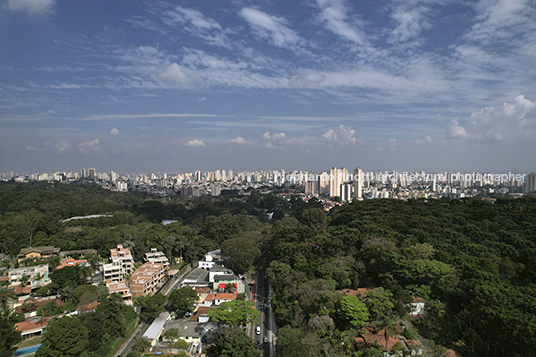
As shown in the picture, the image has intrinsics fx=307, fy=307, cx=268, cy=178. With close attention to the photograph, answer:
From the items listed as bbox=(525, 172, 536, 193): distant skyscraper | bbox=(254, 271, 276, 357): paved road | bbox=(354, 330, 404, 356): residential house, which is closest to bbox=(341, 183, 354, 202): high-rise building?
bbox=(525, 172, 536, 193): distant skyscraper

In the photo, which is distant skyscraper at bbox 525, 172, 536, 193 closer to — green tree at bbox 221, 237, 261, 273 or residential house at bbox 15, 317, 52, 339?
green tree at bbox 221, 237, 261, 273

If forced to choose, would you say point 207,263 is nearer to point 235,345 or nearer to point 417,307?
point 235,345

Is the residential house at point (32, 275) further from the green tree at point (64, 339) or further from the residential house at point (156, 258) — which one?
the green tree at point (64, 339)

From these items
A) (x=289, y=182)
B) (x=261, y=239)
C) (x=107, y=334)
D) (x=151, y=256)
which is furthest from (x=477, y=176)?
(x=107, y=334)

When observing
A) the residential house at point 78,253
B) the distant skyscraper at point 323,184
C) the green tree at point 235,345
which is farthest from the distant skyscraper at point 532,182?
the residential house at point 78,253

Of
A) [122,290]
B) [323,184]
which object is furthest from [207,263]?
[323,184]

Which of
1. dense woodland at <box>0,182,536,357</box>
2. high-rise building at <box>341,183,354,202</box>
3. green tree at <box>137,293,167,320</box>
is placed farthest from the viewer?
high-rise building at <box>341,183,354,202</box>
